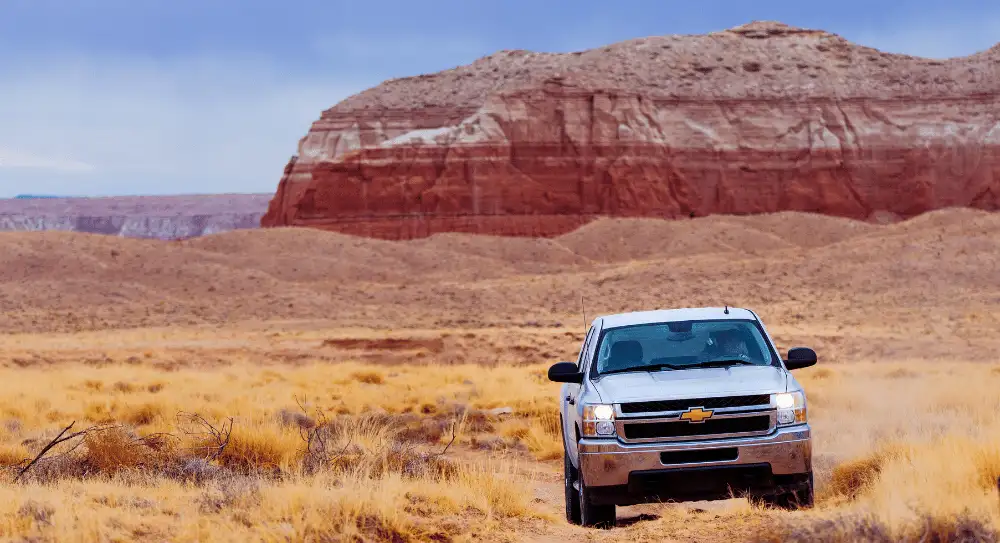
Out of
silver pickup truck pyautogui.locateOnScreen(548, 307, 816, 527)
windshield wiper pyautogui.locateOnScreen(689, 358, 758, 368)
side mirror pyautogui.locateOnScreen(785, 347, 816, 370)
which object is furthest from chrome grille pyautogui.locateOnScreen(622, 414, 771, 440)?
side mirror pyautogui.locateOnScreen(785, 347, 816, 370)

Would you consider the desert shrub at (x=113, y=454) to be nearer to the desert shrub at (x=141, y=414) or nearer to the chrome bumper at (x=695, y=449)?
the chrome bumper at (x=695, y=449)

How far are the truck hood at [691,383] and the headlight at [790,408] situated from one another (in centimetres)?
6

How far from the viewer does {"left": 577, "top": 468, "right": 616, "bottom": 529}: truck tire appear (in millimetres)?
8000

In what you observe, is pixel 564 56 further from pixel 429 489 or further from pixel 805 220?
pixel 429 489

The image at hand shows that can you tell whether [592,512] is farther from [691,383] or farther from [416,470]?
[416,470]

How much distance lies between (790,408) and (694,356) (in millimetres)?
1162

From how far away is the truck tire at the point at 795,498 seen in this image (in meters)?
7.95

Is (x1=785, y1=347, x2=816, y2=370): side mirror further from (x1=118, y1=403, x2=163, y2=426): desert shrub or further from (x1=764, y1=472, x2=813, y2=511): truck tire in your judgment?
(x1=118, y1=403, x2=163, y2=426): desert shrub

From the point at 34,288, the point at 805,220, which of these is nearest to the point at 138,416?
the point at 34,288

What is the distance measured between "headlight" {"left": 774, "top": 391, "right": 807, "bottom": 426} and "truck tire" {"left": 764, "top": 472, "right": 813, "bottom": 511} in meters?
0.42

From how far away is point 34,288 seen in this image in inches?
2200

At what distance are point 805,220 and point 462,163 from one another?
87.9 ft

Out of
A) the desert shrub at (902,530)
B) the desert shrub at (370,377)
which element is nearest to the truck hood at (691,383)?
the desert shrub at (902,530)

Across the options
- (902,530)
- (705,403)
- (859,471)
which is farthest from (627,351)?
(902,530)
